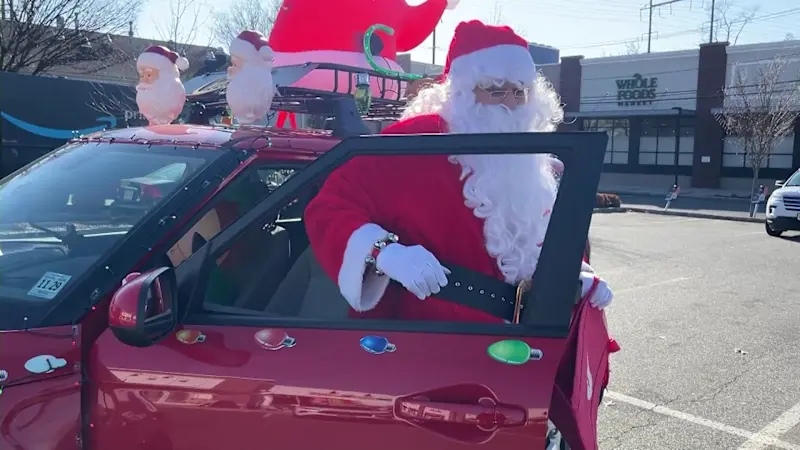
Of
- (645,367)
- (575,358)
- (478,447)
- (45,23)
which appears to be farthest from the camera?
(45,23)

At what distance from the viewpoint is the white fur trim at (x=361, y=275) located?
1936 millimetres

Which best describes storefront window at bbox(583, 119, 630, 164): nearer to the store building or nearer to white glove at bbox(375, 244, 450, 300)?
the store building

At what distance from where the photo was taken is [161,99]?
4.40 meters

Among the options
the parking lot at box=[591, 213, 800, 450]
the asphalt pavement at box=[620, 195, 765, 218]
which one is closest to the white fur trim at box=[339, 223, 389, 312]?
the parking lot at box=[591, 213, 800, 450]

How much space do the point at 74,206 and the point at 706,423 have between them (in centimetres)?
361

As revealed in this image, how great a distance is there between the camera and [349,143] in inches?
75.5

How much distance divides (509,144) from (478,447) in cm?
76

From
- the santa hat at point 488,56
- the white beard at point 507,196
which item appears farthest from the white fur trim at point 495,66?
the white beard at point 507,196

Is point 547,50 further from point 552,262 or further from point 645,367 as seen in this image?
point 552,262

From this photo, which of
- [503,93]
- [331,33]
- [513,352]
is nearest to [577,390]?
[513,352]

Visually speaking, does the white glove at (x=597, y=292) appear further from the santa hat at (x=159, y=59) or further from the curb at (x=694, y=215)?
the curb at (x=694, y=215)

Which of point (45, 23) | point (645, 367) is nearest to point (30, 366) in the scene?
point (645, 367)

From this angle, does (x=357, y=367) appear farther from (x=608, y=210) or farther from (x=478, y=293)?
(x=608, y=210)

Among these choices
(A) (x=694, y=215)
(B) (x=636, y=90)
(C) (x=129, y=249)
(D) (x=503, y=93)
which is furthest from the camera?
(B) (x=636, y=90)
